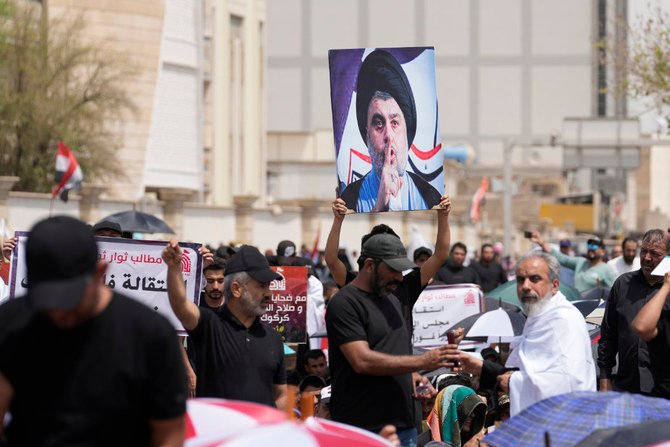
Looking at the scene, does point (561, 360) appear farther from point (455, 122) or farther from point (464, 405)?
point (455, 122)

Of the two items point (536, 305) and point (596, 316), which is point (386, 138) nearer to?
point (536, 305)

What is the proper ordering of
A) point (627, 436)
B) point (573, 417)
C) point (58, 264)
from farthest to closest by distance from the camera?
point (573, 417) < point (627, 436) < point (58, 264)

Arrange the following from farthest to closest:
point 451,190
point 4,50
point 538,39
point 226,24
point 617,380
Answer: point 538,39 < point 451,190 < point 226,24 < point 4,50 < point 617,380

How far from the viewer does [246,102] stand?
61.6 metres

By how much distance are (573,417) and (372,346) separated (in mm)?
1296

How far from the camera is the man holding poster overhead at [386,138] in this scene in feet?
32.3

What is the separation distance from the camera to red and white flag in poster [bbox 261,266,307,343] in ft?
42.3

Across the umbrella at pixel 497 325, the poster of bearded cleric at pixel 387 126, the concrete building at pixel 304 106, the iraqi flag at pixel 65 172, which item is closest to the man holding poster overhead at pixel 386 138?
the poster of bearded cleric at pixel 387 126

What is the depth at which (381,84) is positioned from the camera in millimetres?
10016

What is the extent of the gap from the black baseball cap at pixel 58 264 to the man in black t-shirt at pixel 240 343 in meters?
2.52

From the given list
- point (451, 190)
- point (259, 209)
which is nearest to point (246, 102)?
point (259, 209)

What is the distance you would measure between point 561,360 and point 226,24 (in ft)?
173

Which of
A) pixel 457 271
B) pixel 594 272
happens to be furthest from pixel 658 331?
pixel 457 271

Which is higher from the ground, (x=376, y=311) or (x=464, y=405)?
(x=376, y=311)
